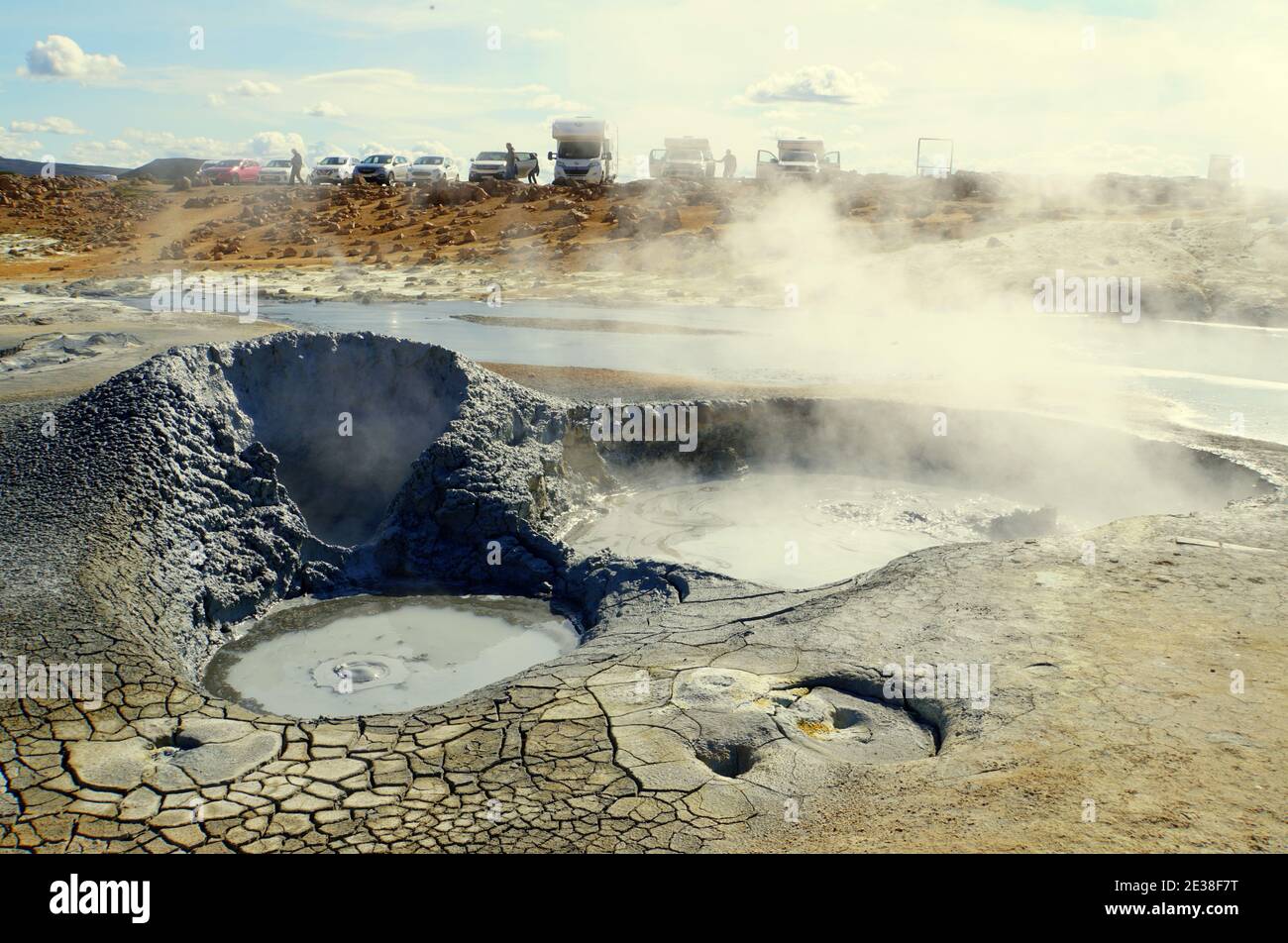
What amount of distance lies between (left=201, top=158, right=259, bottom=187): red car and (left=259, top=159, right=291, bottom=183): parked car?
1.09ft

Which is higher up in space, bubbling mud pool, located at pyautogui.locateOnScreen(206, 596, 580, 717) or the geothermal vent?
the geothermal vent

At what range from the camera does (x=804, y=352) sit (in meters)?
12.4

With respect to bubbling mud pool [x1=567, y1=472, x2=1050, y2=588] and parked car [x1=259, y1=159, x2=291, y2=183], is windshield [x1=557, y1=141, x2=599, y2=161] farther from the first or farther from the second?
bubbling mud pool [x1=567, y1=472, x2=1050, y2=588]


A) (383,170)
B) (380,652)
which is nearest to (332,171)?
(383,170)

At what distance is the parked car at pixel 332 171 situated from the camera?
29.0 metres

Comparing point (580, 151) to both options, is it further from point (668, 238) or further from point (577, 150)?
point (668, 238)

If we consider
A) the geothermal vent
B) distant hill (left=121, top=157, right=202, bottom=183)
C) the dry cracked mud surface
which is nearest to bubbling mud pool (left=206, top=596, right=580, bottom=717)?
the dry cracked mud surface

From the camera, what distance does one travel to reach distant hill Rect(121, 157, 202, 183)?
1513 inches

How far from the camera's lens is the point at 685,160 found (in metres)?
29.6

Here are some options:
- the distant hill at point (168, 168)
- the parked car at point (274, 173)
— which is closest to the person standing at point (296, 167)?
the parked car at point (274, 173)

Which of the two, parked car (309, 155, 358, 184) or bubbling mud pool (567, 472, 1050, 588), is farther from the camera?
parked car (309, 155, 358, 184)

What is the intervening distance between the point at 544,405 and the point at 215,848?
17.2 ft

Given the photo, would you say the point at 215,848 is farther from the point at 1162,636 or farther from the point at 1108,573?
the point at 1108,573

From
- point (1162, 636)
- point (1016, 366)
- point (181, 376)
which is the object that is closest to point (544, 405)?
point (181, 376)
